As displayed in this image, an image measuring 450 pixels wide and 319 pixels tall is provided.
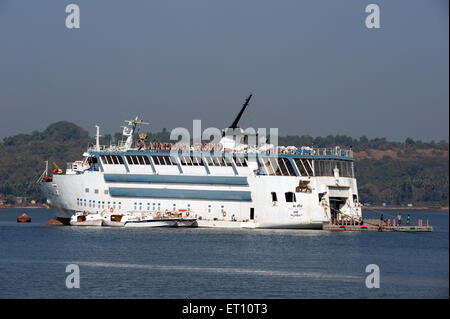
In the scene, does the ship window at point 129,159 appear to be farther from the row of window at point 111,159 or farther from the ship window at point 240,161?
the ship window at point 240,161

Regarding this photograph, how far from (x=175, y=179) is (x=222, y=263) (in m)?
24.4

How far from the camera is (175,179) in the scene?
72.8 meters

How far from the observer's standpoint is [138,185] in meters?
74.4

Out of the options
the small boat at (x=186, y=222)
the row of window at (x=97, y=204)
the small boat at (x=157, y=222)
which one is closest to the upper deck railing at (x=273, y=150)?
the row of window at (x=97, y=204)

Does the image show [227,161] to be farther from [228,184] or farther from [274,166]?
[274,166]

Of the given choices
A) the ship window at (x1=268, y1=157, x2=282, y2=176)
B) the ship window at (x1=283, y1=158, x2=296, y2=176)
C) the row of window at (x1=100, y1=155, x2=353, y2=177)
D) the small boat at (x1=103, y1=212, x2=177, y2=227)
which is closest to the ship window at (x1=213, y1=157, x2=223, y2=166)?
the row of window at (x1=100, y1=155, x2=353, y2=177)

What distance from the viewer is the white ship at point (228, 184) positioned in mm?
69188

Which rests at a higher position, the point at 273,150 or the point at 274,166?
the point at 273,150

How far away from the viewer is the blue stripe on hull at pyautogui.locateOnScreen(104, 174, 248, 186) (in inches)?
2781

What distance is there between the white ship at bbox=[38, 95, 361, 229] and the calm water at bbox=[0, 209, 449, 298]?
2382 mm

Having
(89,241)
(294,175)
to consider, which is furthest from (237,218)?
(89,241)

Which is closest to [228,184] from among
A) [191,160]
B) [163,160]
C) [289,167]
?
[191,160]

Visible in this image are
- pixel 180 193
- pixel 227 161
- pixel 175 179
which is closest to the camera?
pixel 227 161
